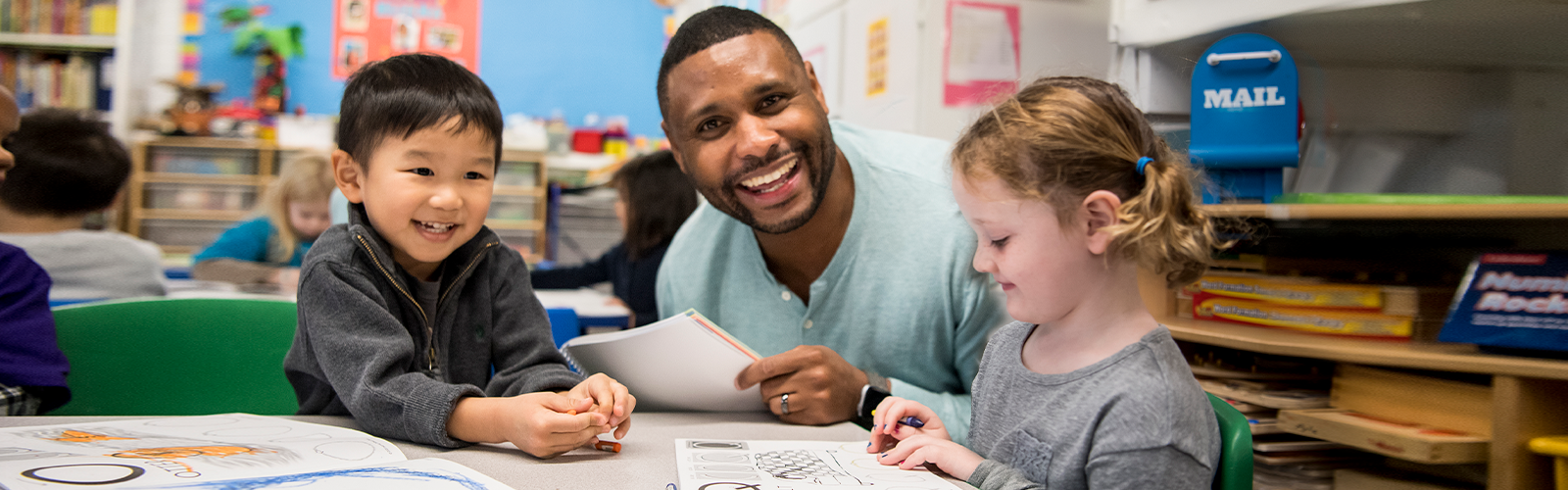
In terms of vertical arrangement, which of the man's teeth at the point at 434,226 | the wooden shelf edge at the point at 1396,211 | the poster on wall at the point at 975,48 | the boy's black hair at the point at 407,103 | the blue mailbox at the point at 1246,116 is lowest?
the man's teeth at the point at 434,226

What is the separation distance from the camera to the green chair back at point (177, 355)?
117 centimetres

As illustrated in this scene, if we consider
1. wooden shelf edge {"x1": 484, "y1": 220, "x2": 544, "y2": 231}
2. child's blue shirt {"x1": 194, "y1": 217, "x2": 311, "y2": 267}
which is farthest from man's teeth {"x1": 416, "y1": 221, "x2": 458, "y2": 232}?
wooden shelf edge {"x1": 484, "y1": 220, "x2": 544, "y2": 231}

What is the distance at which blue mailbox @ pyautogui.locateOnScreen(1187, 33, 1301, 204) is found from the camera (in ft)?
4.67

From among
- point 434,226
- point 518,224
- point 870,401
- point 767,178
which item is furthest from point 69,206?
point 518,224

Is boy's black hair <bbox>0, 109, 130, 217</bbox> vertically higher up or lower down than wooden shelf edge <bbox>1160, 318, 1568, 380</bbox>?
higher up

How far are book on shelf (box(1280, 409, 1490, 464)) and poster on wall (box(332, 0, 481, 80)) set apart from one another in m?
4.85

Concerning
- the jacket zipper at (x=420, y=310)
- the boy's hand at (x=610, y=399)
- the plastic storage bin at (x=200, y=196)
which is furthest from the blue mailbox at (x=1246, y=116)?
the plastic storage bin at (x=200, y=196)

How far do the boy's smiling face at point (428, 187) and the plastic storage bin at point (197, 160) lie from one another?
168 inches

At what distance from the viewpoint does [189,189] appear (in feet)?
14.4

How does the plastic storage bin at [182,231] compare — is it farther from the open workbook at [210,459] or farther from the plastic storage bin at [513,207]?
the open workbook at [210,459]

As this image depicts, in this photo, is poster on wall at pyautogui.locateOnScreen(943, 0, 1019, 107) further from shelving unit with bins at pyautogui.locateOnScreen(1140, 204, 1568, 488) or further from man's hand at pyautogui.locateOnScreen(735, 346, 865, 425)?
man's hand at pyautogui.locateOnScreen(735, 346, 865, 425)

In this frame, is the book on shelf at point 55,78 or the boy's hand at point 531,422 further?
the book on shelf at point 55,78

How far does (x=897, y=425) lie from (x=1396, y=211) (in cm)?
91

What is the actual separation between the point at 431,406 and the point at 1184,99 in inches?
61.1
